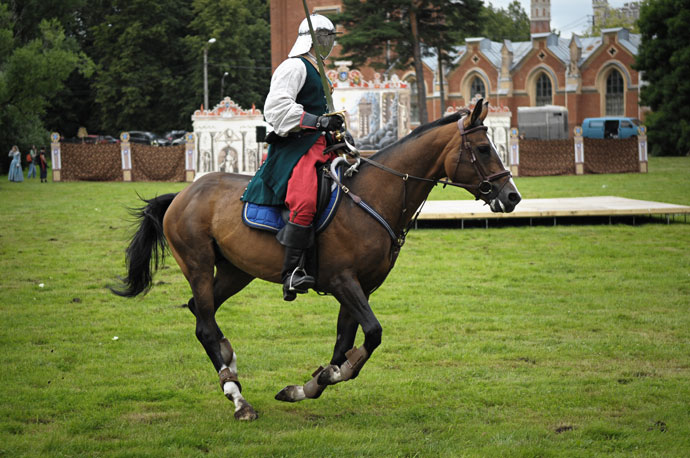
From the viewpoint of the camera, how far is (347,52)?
44.4m

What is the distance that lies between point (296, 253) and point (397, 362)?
226 centimetres

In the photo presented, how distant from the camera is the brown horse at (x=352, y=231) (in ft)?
19.6

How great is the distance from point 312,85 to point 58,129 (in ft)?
225

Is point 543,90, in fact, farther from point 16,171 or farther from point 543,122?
point 16,171

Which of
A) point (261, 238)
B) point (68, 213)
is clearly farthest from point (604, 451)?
point (68, 213)

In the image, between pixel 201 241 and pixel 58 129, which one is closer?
pixel 201 241

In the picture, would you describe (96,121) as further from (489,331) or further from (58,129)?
(489,331)

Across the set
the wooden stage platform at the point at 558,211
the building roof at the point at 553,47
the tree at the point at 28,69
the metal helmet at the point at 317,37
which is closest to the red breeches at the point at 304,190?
the metal helmet at the point at 317,37

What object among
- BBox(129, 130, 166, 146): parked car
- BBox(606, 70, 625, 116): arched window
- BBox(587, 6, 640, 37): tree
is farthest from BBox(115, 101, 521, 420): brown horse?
BBox(587, 6, 640, 37): tree

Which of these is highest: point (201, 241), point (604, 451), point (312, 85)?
point (312, 85)

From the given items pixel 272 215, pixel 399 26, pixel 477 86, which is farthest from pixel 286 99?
pixel 477 86

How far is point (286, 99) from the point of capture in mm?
6102

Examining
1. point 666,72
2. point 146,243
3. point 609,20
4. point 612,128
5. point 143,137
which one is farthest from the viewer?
point 609,20

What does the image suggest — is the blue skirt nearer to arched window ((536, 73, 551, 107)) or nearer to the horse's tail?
the horse's tail
